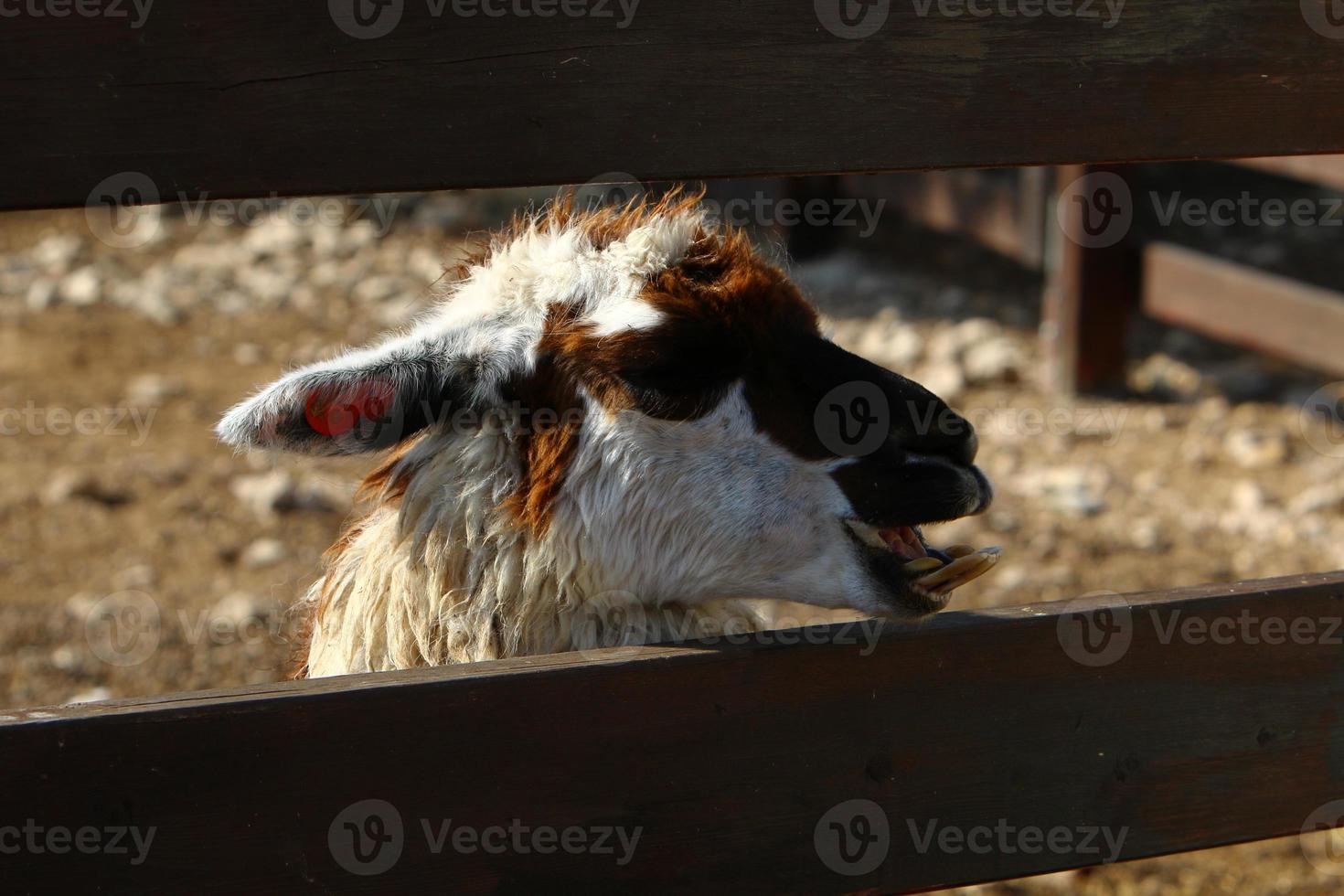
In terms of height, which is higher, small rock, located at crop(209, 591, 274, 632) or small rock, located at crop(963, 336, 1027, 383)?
small rock, located at crop(963, 336, 1027, 383)

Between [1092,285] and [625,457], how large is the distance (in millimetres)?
5823

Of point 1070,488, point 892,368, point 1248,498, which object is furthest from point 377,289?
point 1248,498

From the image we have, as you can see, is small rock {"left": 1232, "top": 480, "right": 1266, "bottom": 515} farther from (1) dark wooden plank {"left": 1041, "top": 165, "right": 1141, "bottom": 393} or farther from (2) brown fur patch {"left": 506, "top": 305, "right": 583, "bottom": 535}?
(2) brown fur patch {"left": 506, "top": 305, "right": 583, "bottom": 535}

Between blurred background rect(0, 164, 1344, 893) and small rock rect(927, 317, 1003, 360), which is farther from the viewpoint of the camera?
small rock rect(927, 317, 1003, 360)

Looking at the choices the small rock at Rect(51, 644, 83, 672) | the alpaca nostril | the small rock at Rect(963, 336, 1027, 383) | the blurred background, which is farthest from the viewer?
the small rock at Rect(963, 336, 1027, 383)

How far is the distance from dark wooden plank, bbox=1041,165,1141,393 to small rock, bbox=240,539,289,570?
14.6ft

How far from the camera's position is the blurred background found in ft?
18.6

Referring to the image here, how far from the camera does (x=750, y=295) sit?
266 centimetres

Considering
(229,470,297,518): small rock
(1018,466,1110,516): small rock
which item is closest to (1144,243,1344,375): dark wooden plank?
(1018,466,1110,516): small rock

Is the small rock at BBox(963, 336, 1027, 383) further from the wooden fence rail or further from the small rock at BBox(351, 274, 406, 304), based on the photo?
the wooden fence rail

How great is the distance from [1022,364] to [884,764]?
256 inches

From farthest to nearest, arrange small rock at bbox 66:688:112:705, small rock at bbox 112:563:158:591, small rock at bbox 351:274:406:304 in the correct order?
small rock at bbox 351:274:406:304
small rock at bbox 112:563:158:591
small rock at bbox 66:688:112:705

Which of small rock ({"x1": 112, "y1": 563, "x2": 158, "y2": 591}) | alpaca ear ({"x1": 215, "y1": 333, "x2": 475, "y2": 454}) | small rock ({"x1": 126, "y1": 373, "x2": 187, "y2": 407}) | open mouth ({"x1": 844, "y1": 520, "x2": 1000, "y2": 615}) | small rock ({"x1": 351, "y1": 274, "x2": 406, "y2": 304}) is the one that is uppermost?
small rock ({"x1": 351, "y1": 274, "x2": 406, "y2": 304})

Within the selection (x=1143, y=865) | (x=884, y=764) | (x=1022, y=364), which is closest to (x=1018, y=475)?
(x=1022, y=364)
